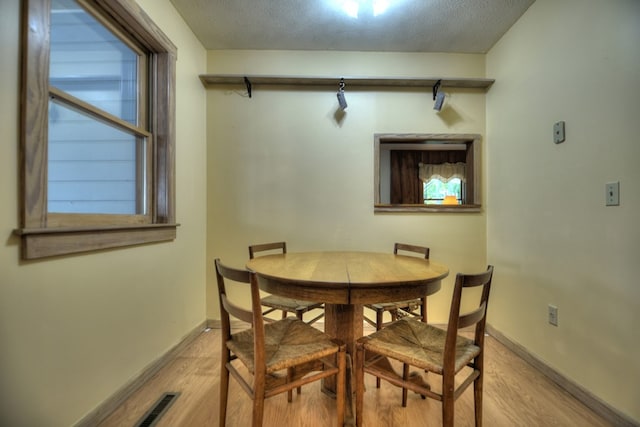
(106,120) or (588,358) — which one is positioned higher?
(106,120)

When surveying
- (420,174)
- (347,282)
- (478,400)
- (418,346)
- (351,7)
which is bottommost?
(478,400)

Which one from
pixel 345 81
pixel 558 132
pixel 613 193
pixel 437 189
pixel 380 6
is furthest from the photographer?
pixel 437 189

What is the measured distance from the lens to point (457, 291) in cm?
93

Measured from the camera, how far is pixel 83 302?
121cm

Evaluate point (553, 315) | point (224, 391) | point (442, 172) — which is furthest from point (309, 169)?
point (442, 172)

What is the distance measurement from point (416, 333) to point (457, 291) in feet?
1.39

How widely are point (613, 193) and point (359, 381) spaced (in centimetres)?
153

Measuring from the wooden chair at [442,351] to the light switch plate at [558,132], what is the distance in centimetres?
116

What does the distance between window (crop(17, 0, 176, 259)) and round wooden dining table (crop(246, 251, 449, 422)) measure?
0.82 metres

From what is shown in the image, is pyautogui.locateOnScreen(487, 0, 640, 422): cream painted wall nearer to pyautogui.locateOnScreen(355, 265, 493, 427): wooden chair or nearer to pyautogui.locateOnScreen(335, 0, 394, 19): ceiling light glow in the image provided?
pyautogui.locateOnScreen(355, 265, 493, 427): wooden chair

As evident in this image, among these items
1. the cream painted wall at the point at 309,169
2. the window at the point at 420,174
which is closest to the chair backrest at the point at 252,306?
the cream painted wall at the point at 309,169

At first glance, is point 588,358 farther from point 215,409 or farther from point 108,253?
point 108,253

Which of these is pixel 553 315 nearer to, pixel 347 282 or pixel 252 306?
pixel 347 282

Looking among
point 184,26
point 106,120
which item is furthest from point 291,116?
point 106,120
